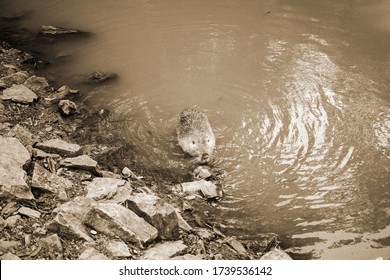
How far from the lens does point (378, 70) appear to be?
718 centimetres

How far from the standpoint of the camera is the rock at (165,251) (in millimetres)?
3641

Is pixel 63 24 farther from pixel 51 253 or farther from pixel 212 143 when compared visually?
pixel 51 253

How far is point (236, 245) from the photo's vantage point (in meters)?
4.14

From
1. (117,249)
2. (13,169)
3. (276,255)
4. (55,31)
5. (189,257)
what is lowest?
(276,255)

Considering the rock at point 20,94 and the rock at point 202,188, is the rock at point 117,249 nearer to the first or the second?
the rock at point 202,188

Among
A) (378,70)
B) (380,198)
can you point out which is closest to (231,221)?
(380,198)

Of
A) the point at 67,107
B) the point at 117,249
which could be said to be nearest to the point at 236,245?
the point at 117,249

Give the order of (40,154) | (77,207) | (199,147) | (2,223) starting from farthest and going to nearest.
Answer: (199,147) < (40,154) < (77,207) < (2,223)

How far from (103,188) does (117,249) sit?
1.01 metres

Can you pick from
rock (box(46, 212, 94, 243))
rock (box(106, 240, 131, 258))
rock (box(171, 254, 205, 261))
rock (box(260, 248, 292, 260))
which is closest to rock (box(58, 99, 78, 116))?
rock (box(46, 212, 94, 243))

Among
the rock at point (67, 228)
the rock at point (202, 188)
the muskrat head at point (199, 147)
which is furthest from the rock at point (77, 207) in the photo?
the muskrat head at point (199, 147)

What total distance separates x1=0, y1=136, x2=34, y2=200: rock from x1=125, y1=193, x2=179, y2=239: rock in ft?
3.67

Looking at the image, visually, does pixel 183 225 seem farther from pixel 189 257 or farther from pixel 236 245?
pixel 236 245

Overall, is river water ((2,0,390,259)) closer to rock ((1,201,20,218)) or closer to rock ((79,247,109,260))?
rock ((79,247,109,260))
